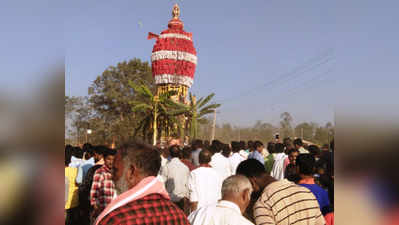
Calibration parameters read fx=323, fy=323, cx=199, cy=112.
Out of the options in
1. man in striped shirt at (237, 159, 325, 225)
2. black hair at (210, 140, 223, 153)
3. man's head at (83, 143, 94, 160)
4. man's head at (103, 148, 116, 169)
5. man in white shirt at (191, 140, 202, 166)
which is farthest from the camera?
man in white shirt at (191, 140, 202, 166)

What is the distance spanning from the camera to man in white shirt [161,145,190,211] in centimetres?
500

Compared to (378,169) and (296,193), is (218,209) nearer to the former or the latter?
(296,193)

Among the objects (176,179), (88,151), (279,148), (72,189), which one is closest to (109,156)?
(72,189)

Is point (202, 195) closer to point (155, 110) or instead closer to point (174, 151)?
point (174, 151)

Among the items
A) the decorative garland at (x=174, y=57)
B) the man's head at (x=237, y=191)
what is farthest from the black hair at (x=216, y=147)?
the decorative garland at (x=174, y=57)

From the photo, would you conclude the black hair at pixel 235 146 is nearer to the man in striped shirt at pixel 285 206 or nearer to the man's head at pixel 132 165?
the man in striped shirt at pixel 285 206

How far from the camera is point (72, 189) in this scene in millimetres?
4445

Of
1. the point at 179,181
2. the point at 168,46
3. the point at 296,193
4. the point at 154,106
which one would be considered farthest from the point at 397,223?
the point at 168,46

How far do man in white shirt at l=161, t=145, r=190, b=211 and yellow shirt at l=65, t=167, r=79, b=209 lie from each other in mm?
1293

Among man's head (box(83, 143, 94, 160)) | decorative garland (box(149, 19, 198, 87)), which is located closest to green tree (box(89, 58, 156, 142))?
decorative garland (box(149, 19, 198, 87))

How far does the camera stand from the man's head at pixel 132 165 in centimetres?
171

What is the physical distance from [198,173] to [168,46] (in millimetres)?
16341

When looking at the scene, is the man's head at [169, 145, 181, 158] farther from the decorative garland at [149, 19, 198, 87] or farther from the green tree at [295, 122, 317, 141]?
the decorative garland at [149, 19, 198, 87]

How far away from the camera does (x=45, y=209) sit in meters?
0.92
